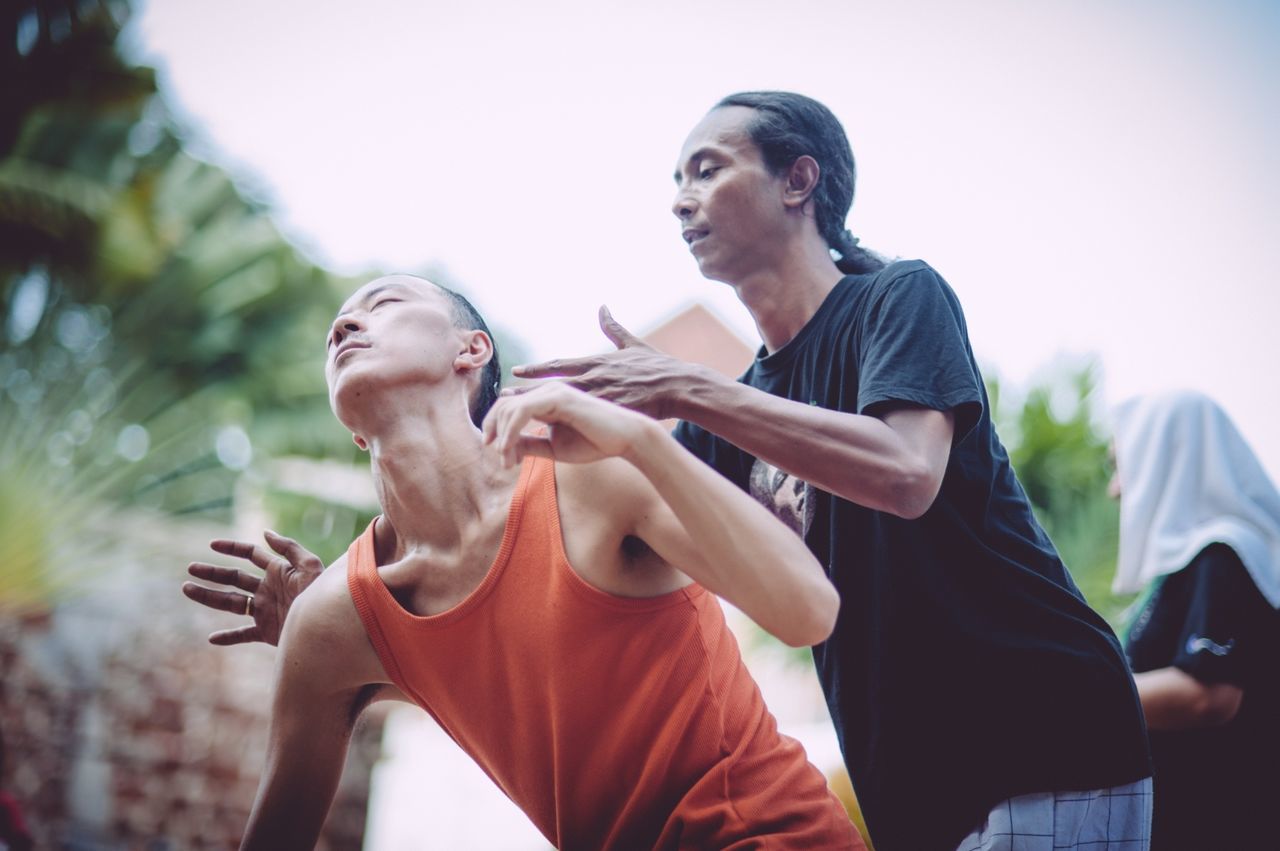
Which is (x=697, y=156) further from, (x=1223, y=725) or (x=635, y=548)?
(x=1223, y=725)

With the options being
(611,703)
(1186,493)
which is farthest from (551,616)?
(1186,493)

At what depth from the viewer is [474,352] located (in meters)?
2.23

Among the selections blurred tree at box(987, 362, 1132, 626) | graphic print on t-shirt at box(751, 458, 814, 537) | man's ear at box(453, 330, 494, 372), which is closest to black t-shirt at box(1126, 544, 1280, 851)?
graphic print on t-shirt at box(751, 458, 814, 537)

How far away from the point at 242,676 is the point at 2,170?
184 inches

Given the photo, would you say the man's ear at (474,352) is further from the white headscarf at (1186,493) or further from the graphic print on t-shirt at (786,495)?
the white headscarf at (1186,493)

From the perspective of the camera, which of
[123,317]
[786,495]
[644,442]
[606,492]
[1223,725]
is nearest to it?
[644,442]

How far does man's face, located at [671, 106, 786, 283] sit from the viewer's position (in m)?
2.21

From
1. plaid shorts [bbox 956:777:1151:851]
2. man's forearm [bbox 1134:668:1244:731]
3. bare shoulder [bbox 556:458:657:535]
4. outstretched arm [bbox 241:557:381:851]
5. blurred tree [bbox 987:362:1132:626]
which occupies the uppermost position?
bare shoulder [bbox 556:458:657:535]

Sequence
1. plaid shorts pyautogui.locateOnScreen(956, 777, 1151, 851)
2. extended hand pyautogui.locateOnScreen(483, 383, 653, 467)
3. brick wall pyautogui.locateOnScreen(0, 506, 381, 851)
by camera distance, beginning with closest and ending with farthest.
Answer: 1. extended hand pyautogui.locateOnScreen(483, 383, 653, 467)
2. plaid shorts pyautogui.locateOnScreen(956, 777, 1151, 851)
3. brick wall pyautogui.locateOnScreen(0, 506, 381, 851)

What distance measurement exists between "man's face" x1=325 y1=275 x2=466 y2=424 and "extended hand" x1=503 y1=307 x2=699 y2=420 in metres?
0.41

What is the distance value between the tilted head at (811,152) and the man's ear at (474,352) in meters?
0.70

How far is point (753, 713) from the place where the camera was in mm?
1877

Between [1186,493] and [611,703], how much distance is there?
178 cm

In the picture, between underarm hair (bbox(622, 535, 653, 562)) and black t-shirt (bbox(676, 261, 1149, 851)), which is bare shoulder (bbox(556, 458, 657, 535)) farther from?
black t-shirt (bbox(676, 261, 1149, 851))
